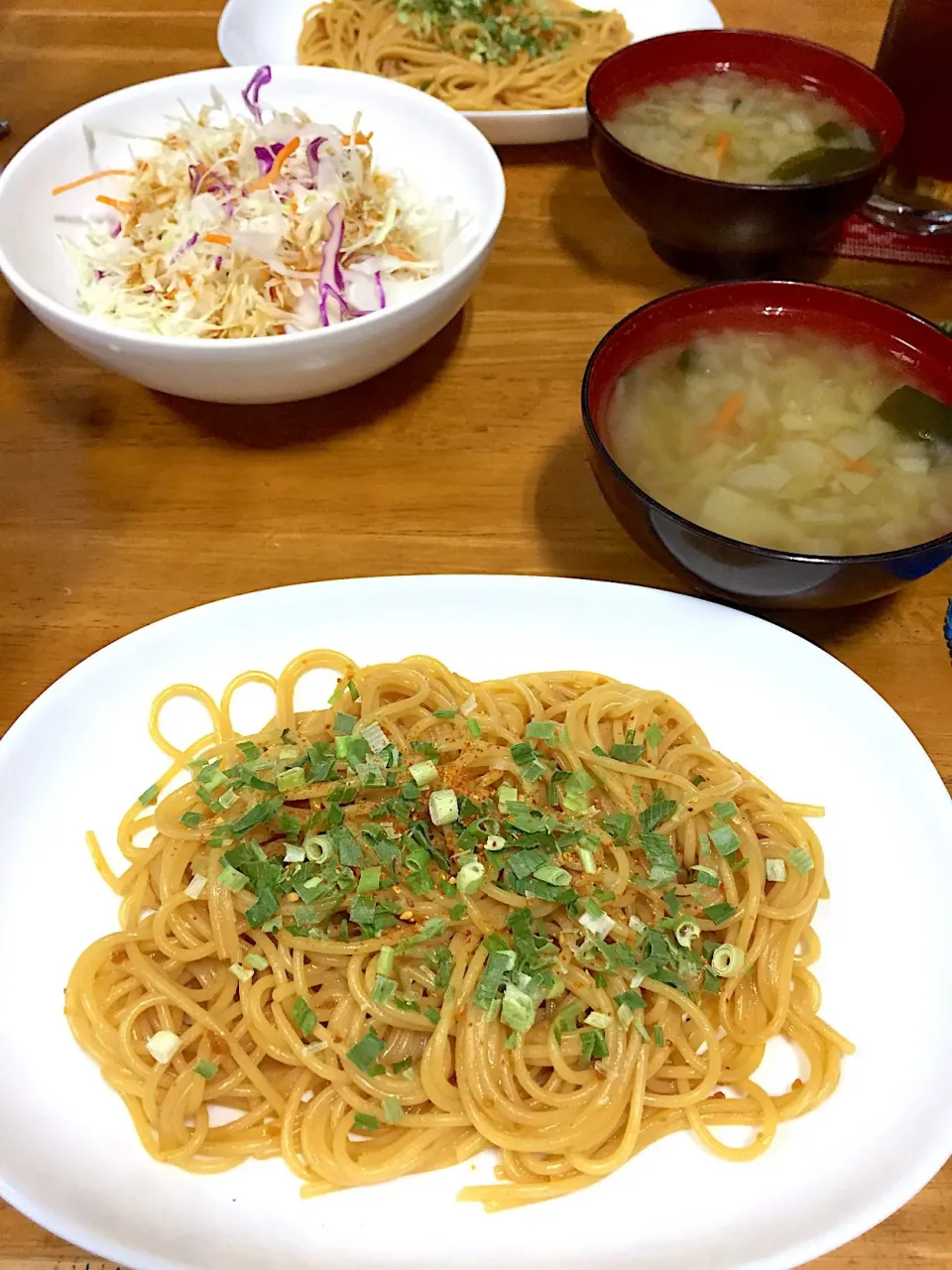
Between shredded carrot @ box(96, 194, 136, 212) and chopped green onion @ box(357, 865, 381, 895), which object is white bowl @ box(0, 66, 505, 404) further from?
chopped green onion @ box(357, 865, 381, 895)

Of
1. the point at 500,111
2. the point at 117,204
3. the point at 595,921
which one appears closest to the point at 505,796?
the point at 595,921

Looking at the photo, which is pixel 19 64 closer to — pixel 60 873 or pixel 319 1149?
pixel 60 873

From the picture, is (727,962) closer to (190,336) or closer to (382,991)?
(382,991)

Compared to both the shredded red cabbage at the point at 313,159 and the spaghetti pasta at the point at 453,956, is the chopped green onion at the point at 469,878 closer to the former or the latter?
the spaghetti pasta at the point at 453,956

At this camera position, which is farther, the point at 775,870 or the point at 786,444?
the point at 786,444

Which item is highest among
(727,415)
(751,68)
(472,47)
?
(751,68)
